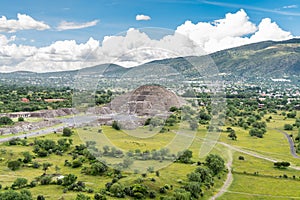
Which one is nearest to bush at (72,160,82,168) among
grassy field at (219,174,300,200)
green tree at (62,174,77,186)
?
green tree at (62,174,77,186)

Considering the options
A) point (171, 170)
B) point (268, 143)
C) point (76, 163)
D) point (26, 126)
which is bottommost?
point (268, 143)

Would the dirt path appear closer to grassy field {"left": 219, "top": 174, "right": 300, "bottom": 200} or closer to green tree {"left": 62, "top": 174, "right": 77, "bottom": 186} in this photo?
grassy field {"left": 219, "top": 174, "right": 300, "bottom": 200}

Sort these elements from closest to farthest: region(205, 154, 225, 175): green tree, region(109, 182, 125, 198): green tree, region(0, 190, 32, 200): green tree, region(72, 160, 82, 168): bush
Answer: region(0, 190, 32, 200): green tree < region(109, 182, 125, 198): green tree < region(205, 154, 225, 175): green tree < region(72, 160, 82, 168): bush

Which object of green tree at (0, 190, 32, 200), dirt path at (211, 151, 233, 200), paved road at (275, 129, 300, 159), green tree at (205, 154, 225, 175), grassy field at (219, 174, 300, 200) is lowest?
paved road at (275, 129, 300, 159)

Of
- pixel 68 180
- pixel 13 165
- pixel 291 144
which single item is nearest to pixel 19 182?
pixel 68 180

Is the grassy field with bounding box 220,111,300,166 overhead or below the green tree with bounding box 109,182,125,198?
below

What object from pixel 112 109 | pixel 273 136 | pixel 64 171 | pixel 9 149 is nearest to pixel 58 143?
pixel 9 149

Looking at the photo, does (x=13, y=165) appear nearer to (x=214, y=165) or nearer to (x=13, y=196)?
(x=13, y=196)

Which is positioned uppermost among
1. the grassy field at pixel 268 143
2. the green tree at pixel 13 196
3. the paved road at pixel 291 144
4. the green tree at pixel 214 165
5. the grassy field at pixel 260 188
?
the green tree at pixel 13 196

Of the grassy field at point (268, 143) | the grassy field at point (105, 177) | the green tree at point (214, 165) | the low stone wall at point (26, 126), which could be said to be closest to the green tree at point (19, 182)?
the grassy field at point (105, 177)

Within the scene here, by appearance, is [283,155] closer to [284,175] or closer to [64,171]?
[284,175]

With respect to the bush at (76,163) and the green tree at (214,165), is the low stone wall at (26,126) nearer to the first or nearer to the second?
the bush at (76,163)
